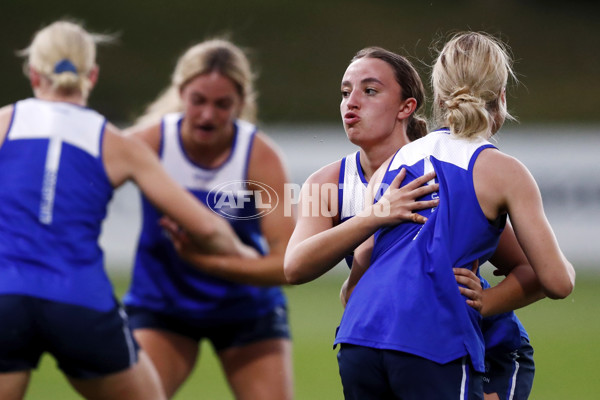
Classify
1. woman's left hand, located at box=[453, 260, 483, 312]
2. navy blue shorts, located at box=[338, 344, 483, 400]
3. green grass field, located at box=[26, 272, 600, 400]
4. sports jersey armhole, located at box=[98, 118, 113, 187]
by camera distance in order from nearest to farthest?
navy blue shorts, located at box=[338, 344, 483, 400] < woman's left hand, located at box=[453, 260, 483, 312] < sports jersey armhole, located at box=[98, 118, 113, 187] < green grass field, located at box=[26, 272, 600, 400]

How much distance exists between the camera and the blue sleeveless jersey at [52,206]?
225cm

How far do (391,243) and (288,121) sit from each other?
2.37m

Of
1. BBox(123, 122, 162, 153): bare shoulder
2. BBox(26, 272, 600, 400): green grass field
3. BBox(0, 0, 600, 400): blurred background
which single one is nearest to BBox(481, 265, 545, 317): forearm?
BBox(0, 0, 600, 400): blurred background

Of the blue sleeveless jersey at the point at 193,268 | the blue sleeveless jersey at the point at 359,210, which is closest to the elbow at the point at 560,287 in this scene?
the blue sleeveless jersey at the point at 359,210

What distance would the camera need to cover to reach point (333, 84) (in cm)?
351

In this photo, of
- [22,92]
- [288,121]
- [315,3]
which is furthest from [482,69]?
[22,92]

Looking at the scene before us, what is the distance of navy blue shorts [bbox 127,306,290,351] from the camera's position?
3045 millimetres

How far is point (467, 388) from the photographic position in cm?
190

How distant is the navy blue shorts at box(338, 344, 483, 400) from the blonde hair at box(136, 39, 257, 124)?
163 cm

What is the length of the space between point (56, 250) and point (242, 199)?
3.45 ft

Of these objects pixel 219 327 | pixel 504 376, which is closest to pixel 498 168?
pixel 504 376

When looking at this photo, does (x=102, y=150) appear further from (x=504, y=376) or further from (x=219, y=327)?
(x=504, y=376)

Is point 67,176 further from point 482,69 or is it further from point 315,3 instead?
point 315,3

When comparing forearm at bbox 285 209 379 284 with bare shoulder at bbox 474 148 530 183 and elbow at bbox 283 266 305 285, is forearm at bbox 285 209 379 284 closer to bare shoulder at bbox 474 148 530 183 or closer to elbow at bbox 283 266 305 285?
elbow at bbox 283 266 305 285
